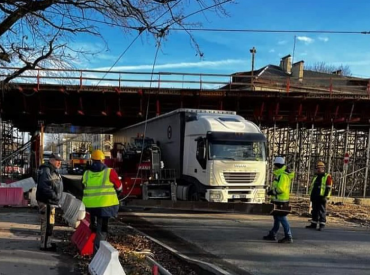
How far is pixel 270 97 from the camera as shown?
24969 mm

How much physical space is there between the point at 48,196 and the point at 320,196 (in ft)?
27.2

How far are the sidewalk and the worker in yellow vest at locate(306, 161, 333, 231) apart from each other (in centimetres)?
730

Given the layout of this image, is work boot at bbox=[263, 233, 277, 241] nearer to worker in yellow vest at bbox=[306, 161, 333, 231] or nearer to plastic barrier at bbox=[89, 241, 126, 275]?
worker in yellow vest at bbox=[306, 161, 333, 231]

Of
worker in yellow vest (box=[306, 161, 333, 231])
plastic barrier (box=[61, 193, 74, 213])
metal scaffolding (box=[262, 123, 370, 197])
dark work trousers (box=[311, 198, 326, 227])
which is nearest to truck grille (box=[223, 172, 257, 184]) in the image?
worker in yellow vest (box=[306, 161, 333, 231])

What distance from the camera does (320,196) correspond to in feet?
42.0

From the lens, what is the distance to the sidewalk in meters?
6.67

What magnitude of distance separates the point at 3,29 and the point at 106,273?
623 cm

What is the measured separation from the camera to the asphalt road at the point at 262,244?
25.3 ft

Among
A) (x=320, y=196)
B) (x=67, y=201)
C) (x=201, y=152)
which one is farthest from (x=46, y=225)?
(x=320, y=196)

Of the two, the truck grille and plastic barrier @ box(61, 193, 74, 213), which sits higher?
the truck grille

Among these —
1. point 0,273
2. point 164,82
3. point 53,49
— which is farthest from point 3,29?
point 164,82

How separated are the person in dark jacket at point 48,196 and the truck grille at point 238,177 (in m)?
7.71

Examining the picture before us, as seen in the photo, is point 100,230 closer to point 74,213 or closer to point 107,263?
point 107,263

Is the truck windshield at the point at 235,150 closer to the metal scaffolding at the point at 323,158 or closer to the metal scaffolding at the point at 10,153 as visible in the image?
the metal scaffolding at the point at 323,158
